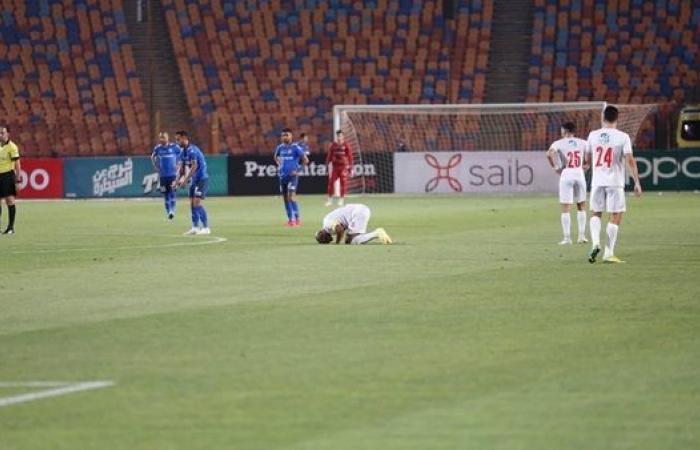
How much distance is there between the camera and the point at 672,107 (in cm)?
4925

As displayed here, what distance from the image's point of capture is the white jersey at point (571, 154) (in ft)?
83.8

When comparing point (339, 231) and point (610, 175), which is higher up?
point (610, 175)

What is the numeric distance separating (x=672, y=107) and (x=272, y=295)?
35494 mm

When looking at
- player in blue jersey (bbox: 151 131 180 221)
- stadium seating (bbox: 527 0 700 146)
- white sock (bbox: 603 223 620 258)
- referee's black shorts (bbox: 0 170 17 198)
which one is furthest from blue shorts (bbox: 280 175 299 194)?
stadium seating (bbox: 527 0 700 146)

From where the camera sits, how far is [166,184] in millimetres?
35906

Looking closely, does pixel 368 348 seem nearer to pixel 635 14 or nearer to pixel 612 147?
pixel 612 147

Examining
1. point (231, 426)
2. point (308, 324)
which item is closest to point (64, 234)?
point (308, 324)

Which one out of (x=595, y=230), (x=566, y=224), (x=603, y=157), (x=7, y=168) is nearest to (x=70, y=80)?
(x=7, y=168)

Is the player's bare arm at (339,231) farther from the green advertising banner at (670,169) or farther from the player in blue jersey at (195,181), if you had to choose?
the green advertising banner at (670,169)

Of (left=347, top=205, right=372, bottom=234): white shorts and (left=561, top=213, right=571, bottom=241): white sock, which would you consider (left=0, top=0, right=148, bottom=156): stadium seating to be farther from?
(left=561, top=213, right=571, bottom=241): white sock

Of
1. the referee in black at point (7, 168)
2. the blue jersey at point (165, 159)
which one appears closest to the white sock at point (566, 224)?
the referee in black at point (7, 168)

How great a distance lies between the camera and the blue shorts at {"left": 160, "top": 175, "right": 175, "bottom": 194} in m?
35.3

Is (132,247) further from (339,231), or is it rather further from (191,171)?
(191,171)

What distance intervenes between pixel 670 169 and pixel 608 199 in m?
28.1
